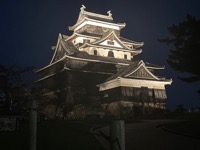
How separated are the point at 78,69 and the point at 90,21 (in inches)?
478

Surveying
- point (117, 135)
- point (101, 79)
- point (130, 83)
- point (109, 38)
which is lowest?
point (117, 135)

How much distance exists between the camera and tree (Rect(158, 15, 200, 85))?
53.5ft

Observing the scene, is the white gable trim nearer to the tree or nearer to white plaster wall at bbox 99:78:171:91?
white plaster wall at bbox 99:78:171:91

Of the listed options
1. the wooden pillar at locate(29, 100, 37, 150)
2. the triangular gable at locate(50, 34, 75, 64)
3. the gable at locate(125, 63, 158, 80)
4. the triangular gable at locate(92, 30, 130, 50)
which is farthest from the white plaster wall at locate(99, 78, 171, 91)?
the wooden pillar at locate(29, 100, 37, 150)

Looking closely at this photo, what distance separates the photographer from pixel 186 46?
1681cm

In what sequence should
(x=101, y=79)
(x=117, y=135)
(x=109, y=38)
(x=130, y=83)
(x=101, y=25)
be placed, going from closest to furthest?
1. (x=117, y=135)
2. (x=130, y=83)
3. (x=101, y=79)
4. (x=109, y=38)
5. (x=101, y=25)

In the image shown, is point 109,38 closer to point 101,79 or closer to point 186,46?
point 101,79

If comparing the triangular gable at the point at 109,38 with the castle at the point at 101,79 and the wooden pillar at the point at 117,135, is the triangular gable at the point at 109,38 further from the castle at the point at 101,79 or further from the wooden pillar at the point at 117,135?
the wooden pillar at the point at 117,135

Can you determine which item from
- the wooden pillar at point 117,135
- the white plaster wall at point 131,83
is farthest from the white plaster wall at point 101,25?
the wooden pillar at point 117,135

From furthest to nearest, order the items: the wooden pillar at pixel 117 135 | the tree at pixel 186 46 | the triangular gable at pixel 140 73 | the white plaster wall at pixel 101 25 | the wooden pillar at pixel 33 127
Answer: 1. the white plaster wall at pixel 101 25
2. the triangular gable at pixel 140 73
3. the tree at pixel 186 46
4. the wooden pillar at pixel 33 127
5. the wooden pillar at pixel 117 135

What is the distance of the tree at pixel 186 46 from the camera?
16297 millimetres

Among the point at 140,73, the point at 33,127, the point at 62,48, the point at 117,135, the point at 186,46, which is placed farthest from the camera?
the point at 62,48

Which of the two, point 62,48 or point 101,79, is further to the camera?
point 62,48

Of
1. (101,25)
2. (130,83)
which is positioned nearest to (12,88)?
(130,83)
